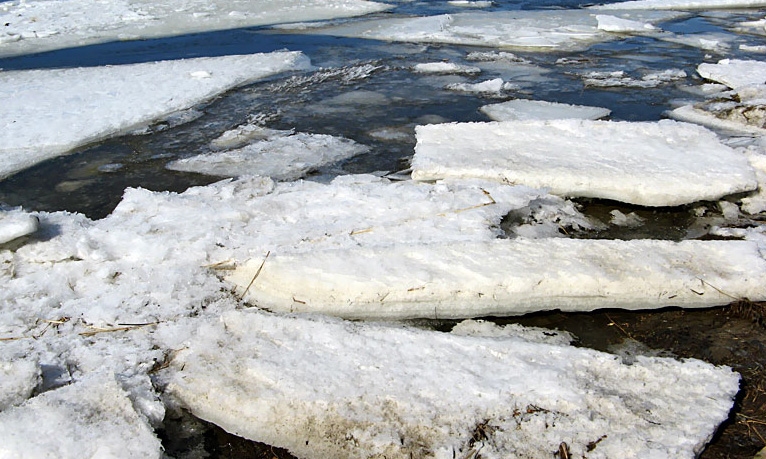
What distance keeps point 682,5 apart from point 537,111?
746 cm

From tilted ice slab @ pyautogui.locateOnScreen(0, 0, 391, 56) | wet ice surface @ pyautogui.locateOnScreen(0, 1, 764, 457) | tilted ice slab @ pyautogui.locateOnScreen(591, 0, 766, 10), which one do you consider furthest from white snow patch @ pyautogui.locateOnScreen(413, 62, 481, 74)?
tilted ice slab @ pyautogui.locateOnScreen(591, 0, 766, 10)

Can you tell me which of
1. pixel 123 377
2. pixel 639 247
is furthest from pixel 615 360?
pixel 123 377

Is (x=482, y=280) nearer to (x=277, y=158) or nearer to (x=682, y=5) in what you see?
(x=277, y=158)

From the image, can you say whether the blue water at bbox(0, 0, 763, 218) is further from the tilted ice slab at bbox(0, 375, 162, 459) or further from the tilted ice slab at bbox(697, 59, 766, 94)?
the tilted ice slab at bbox(0, 375, 162, 459)

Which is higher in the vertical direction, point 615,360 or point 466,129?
point 466,129

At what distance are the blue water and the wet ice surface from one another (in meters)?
0.03

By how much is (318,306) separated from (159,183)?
6.75ft

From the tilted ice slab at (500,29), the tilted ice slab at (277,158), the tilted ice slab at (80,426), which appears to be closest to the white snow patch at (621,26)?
the tilted ice slab at (500,29)

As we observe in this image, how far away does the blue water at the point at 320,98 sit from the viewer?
4.20m

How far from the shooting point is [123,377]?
2.13 meters

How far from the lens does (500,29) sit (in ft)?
29.4

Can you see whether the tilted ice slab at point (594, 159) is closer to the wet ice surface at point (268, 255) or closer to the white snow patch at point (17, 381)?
the wet ice surface at point (268, 255)

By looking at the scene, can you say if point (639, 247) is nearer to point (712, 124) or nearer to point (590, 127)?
point (590, 127)

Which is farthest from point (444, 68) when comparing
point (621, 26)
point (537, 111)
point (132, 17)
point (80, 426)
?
point (132, 17)
